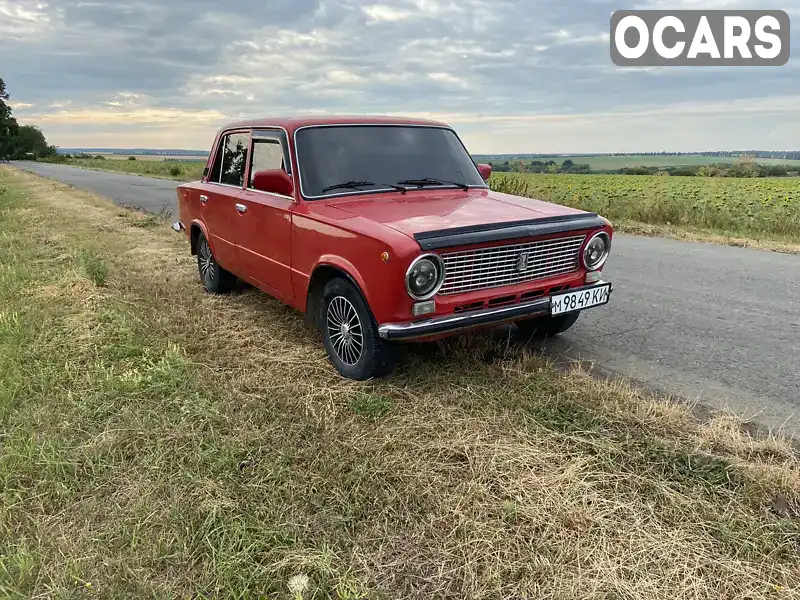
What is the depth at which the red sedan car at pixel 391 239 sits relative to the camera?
355 centimetres

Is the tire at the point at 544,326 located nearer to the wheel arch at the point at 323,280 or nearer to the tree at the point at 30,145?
the wheel arch at the point at 323,280

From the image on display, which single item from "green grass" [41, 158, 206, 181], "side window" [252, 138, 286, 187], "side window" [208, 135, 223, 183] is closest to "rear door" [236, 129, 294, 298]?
"side window" [252, 138, 286, 187]

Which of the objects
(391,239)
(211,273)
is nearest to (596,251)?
(391,239)

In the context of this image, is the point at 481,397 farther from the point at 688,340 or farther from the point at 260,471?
the point at 688,340

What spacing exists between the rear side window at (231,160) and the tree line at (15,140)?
97.1 m

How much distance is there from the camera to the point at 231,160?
5.84m

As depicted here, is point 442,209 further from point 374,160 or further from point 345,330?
point 345,330

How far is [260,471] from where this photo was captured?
117 inches

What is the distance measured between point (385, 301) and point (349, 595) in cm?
173

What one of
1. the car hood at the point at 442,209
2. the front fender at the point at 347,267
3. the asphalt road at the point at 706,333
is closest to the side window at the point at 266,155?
the car hood at the point at 442,209

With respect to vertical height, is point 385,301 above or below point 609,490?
above

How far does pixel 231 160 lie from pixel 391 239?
10.1 feet

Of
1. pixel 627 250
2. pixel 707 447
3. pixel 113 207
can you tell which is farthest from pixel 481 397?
pixel 113 207

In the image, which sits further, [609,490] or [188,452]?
[188,452]
